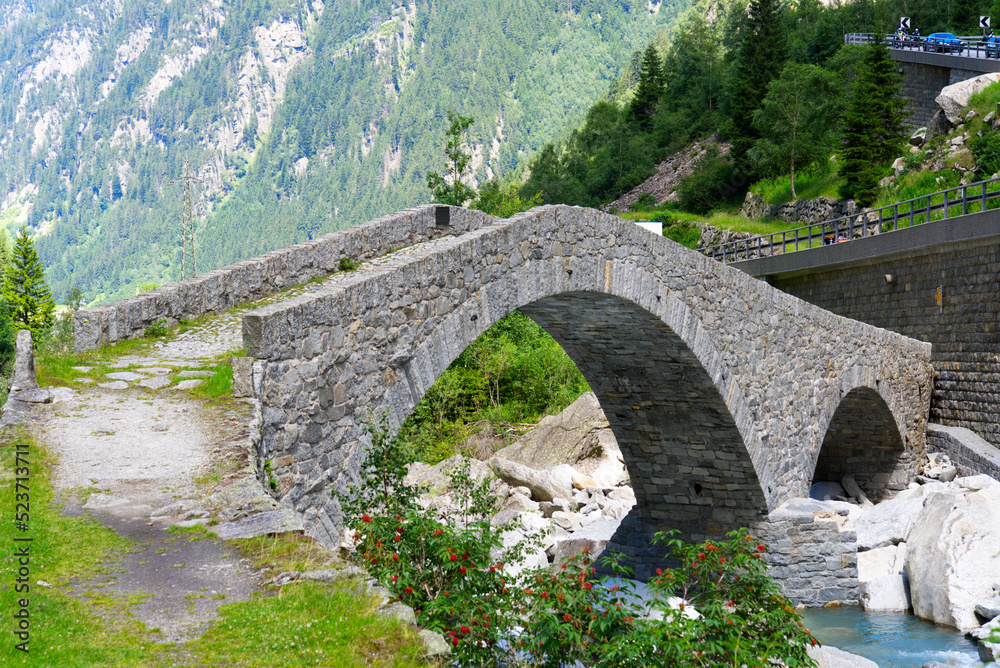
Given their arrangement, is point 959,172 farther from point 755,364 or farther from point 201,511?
point 201,511

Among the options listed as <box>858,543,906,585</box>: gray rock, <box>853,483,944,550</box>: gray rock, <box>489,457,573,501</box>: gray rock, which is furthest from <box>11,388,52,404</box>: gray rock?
<box>853,483,944,550</box>: gray rock

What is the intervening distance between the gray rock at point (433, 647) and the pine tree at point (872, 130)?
1128 inches

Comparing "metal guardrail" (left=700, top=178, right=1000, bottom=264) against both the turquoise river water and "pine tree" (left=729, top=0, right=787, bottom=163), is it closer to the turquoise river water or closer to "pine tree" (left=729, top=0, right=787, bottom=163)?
the turquoise river water

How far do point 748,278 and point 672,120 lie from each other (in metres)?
49.2

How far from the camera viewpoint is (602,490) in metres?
15.5

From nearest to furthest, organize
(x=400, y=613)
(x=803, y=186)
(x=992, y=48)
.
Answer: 1. (x=400, y=613)
2. (x=992, y=48)
3. (x=803, y=186)

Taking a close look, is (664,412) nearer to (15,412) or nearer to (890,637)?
(890,637)

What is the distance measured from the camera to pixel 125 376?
236 inches

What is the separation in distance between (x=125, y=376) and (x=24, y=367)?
26.4 inches

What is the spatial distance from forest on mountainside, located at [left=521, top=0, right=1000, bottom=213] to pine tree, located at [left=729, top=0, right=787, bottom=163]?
0.07 m

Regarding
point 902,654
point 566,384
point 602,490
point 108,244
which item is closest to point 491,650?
point 902,654

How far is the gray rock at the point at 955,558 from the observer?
10.5m

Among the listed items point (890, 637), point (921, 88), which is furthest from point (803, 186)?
point (890, 637)

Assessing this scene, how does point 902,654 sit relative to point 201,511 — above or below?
below
